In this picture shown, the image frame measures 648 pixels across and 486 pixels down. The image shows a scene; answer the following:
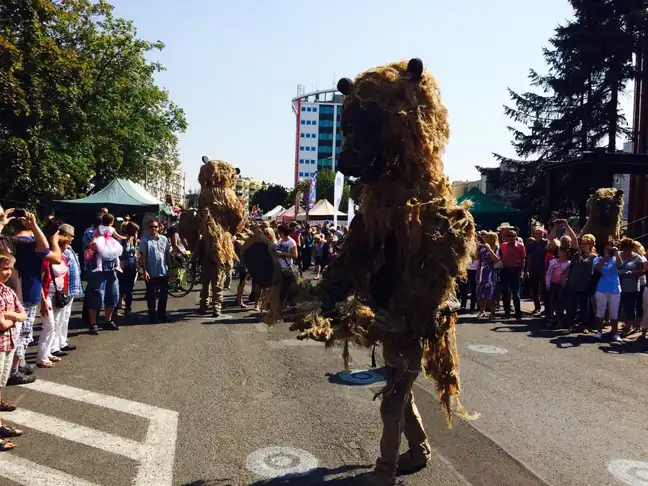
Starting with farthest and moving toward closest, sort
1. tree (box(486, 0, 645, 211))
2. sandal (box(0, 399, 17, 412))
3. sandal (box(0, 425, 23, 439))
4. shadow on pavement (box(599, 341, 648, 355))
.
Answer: tree (box(486, 0, 645, 211)) < shadow on pavement (box(599, 341, 648, 355)) < sandal (box(0, 399, 17, 412)) < sandal (box(0, 425, 23, 439))

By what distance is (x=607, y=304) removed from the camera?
29.1 ft

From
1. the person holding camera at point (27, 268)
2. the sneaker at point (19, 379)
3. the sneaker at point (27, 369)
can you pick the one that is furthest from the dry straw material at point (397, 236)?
the sneaker at point (27, 369)

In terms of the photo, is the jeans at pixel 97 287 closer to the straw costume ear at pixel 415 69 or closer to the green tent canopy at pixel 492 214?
the straw costume ear at pixel 415 69

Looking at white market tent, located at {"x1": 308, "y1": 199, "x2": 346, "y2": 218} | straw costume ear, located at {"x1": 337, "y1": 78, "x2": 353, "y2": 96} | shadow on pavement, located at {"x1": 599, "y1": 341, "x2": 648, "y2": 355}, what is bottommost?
shadow on pavement, located at {"x1": 599, "y1": 341, "x2": 648, "y2": 355}

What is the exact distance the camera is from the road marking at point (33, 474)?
3416 millimetres

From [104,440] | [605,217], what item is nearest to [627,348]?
[605,217]

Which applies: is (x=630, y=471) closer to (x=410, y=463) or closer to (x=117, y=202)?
(x=410, y=463)

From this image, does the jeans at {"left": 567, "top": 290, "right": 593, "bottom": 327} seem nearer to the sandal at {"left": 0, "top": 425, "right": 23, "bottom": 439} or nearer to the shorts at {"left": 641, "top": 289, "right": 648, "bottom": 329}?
the shorts at {"left": 641, "top": 289, "right": 648, "bottom": 329}

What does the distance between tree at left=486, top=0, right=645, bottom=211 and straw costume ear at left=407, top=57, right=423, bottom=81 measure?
1835 cm

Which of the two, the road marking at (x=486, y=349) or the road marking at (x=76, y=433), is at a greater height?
the road marking at (x=486, y=349)

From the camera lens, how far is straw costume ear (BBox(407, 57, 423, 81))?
3.24 metres

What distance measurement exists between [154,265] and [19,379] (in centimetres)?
349

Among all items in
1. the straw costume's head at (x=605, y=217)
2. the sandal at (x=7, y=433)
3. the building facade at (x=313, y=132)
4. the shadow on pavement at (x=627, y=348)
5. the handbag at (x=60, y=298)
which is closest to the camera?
the sandal at (x=7, y=433)

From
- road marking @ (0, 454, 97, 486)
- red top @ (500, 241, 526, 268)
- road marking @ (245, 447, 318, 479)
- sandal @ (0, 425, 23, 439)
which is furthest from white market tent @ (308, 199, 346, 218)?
road marking @ (0, 454, 97, 486)
